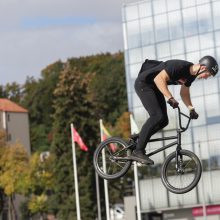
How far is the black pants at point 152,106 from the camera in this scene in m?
16.5

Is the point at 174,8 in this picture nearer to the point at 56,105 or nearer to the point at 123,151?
the point at 56,105

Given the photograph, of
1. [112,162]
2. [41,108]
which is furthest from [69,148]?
[112,162]

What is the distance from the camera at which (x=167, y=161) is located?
16953mm

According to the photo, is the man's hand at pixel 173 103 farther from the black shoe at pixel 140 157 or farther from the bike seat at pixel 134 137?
the bike seat at pixel 134 137

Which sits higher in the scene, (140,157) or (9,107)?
(9,107)

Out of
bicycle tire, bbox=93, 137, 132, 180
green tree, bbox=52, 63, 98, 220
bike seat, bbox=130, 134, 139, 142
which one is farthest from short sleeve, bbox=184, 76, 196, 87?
green tree, bbox=52, 63, 98, 220

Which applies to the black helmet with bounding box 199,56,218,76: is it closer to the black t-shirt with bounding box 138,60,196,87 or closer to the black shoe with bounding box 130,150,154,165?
the black t-shirt with bounding box 138,60,196,87

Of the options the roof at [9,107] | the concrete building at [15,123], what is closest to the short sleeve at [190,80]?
the concrete building at [15,123]

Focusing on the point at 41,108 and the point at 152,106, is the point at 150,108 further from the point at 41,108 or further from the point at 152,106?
the point at 41,108

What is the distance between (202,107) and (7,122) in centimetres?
5756

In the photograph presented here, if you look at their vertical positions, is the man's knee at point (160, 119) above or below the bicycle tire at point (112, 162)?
above

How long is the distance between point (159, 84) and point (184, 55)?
196 ft

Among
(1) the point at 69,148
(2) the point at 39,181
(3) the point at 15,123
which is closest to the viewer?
(1) the point at 69,148

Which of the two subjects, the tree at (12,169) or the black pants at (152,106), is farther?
the tree at (12,169)
